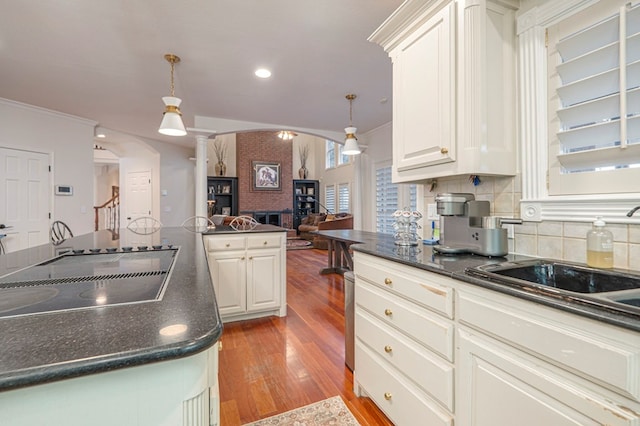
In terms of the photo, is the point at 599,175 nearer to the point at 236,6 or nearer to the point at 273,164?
the point at 236,6

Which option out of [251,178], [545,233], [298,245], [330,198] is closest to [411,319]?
[545,233]

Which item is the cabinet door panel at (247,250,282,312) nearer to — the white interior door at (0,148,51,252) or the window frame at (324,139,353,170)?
the white interior door at (0,148,51,252)

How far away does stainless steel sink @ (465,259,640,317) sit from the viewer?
822 mm

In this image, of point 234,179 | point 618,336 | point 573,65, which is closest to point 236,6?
point 573,65

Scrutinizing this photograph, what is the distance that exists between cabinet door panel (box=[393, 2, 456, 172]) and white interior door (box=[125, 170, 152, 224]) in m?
7.01

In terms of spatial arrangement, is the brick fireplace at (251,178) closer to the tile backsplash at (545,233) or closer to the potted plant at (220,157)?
the potted plant at (220,157)

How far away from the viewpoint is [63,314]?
69cm

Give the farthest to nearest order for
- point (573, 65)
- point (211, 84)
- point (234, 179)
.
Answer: point (234, 179) → point (211, 84) → point (573, 65)

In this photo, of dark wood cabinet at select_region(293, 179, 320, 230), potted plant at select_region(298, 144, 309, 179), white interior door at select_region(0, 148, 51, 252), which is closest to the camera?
white interior door at select_region(0, 148, 51, 252)

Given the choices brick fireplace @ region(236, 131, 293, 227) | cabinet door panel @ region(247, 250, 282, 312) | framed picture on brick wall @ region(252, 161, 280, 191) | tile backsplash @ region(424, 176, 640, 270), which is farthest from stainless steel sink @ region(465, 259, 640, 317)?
framed picture on brick wall @ region(252, 161, 280, 191)

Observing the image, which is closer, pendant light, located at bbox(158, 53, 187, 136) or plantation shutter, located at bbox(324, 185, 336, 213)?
pendant light, located at bbox(158, 53, 187, 136)

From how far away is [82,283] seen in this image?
99 cm

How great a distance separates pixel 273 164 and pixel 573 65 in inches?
381

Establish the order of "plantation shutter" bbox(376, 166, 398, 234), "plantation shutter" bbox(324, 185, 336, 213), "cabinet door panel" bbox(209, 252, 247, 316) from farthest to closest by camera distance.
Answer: "plantation shutter" bbox(324, 185, 336, 213), "plantation shutter" bbox(376, 166, 398, 234), "cabinet door panel" bbox(209, 252, 247, 316)
